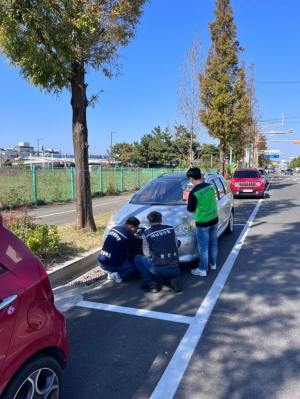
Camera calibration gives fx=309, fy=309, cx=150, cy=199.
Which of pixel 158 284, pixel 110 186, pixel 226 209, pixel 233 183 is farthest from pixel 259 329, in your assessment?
pixel 110 186

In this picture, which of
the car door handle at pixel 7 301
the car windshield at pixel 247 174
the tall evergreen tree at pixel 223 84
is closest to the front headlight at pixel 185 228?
the car door handle at pixel 7 301

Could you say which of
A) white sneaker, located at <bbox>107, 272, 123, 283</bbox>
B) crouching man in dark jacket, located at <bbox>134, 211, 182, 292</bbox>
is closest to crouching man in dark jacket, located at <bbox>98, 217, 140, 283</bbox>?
white sneaker, located at <bbox>107, 272, 123, 283</bbox>

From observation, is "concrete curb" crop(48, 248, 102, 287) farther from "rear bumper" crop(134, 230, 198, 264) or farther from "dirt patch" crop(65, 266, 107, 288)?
"rear bumper" crop(134, 230, 198, 264)

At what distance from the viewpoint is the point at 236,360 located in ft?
9.78

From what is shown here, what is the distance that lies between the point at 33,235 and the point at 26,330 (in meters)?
3.51

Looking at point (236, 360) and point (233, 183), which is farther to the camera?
point (233, 183)

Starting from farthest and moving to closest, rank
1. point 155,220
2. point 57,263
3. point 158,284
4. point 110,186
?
point 110,186 < point 57,263 < point 158,284 < point 155,220

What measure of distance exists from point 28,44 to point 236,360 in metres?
6.39

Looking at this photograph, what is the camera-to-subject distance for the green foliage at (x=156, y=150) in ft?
154

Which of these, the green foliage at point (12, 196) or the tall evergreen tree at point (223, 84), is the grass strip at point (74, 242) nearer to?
the green foliage at point (12, 196)

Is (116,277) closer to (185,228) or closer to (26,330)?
(185,228)

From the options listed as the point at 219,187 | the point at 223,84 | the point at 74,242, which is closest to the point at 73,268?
the point at 74,242

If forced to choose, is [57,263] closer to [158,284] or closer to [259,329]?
[158,284]

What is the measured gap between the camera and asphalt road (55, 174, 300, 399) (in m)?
2.65
